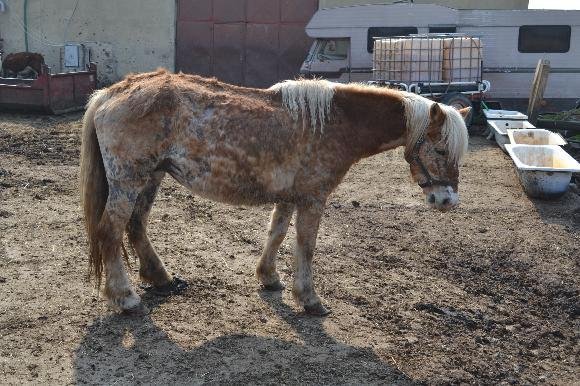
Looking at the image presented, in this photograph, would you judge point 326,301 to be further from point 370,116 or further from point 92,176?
point 92,176

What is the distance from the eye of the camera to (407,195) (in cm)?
857

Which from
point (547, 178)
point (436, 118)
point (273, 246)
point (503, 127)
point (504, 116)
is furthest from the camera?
point (504, 116)

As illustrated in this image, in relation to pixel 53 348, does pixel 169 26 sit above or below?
above

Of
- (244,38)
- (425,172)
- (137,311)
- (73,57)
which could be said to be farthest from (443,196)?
(73,57)

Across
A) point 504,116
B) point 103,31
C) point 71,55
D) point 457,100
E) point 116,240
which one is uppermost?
point 103,31

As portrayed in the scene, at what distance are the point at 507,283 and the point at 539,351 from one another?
129cm

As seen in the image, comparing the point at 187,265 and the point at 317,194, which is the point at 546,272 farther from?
the point at 187,265

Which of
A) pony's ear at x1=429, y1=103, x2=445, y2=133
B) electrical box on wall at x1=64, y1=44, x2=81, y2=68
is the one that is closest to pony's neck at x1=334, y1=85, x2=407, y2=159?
pony's ear at x1=429, y1=103, x2=445, y2=133

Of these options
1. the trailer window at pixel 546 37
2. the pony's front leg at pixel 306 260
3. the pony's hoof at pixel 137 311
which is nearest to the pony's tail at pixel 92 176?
the pony's hoof at pixel 137 311

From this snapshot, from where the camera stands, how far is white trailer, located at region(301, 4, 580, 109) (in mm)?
14742

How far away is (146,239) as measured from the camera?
520cm

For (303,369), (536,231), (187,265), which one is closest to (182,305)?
(187,265)

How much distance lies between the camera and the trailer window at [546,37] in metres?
14.8

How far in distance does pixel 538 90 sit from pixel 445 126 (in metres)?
9.66
